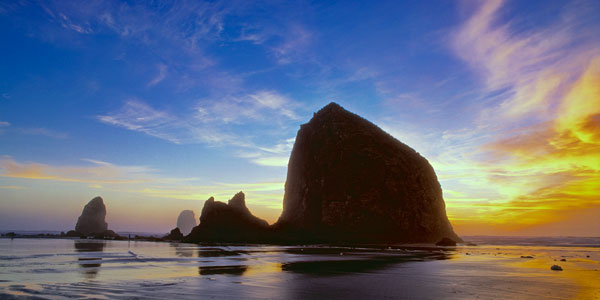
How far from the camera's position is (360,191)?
226 feet

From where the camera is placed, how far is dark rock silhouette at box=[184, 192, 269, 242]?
70812mm

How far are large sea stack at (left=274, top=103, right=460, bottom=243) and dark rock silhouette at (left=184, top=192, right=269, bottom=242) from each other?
4549 mm

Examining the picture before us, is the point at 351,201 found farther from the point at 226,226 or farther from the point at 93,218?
the point at 93,218

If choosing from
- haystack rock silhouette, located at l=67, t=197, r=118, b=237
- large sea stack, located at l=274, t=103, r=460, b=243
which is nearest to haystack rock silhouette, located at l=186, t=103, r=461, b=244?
large sea stack, located at l=274, t=103, r=460, b=243

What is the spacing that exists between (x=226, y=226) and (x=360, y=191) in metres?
29.2

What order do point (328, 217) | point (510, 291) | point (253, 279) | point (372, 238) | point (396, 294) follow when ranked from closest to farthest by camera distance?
1. point (396, 294)
2. point (510, 291)
3. point (253, 279)
4. point (372, 238)
5. point (328, 217)

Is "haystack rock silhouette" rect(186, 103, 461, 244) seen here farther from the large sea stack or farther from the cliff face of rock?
the cliff face of rock

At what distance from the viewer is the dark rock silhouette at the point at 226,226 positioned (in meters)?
70.8

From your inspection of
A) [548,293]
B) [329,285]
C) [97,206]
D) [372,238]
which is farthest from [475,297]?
[97,206]

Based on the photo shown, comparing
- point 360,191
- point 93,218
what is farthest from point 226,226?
point 93,218

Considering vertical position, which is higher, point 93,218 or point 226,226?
point 226,226

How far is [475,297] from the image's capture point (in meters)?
9.85

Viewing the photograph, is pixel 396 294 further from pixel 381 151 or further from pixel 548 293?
pixel 381 151

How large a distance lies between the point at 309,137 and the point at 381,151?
1950cm
